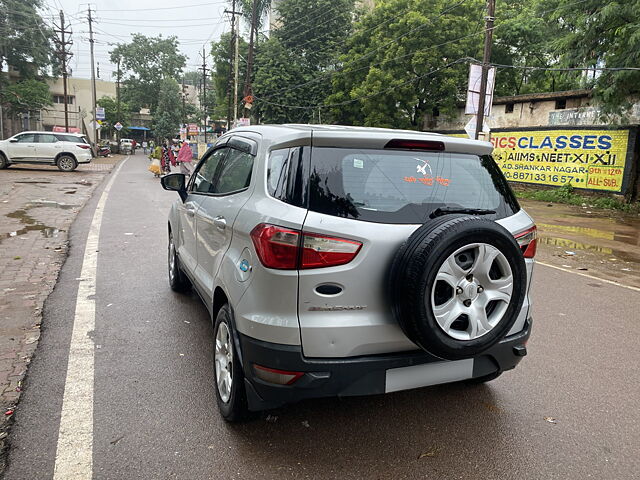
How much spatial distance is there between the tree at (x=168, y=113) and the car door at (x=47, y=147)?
167 feet

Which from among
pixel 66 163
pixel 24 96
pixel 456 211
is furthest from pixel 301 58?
pixel 456 211

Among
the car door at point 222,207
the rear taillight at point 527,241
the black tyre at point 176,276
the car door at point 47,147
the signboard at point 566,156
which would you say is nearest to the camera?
the rear taillight at point 527,241

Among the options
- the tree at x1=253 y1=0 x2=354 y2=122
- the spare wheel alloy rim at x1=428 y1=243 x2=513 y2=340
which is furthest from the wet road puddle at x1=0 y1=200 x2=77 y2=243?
the tree at x1=253 y1=0 x2=354 y2=122

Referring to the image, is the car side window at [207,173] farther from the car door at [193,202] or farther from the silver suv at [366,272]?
the silver suv at [366,272]

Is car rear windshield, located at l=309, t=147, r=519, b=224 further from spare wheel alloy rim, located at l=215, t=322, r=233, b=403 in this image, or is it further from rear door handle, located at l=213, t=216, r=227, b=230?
spare wheel alloy rim, located at l=215, t=322, r=233, b=403

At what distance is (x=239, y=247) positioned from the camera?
287cm

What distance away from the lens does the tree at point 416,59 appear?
2558 centimetres

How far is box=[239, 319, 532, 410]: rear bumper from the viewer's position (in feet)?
8.22

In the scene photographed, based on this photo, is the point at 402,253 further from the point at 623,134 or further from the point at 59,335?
the point at 623,134

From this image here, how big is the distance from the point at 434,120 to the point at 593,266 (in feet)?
66.9

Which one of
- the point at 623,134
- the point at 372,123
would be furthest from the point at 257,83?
the point at 623,134

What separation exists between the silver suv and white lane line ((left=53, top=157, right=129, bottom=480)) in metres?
0.78

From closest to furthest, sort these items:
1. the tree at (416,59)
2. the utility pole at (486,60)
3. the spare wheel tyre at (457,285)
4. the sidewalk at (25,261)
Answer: the spare wheel tyre at (457,285), the sidewalk at (25,261), the utility pole at (486,60), the tree at (416,59)

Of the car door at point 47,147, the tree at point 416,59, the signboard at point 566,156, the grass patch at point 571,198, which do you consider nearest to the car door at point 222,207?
the grass patch at point 571,198
